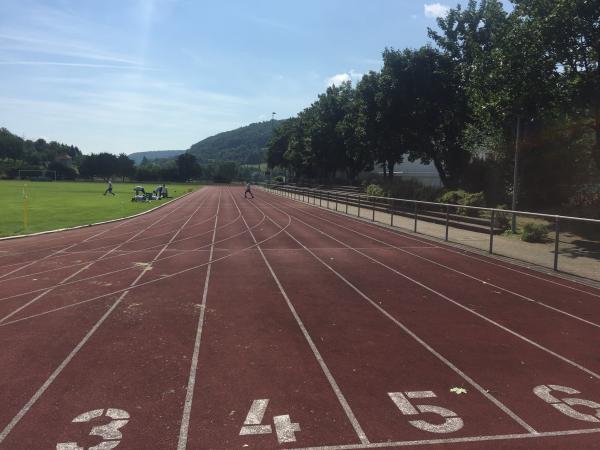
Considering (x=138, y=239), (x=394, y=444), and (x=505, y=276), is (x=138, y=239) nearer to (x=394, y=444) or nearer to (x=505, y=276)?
(x=505, y=276)

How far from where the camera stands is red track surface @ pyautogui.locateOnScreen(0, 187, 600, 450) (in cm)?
389

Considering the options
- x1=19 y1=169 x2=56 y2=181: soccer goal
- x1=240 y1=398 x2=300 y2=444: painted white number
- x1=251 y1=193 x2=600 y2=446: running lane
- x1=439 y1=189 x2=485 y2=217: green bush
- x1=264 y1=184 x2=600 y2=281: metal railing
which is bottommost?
x1=251 y1=193 x2=600 y2=446: running lane

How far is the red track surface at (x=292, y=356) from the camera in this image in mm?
3891

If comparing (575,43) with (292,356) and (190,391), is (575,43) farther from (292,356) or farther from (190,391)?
(190,391)

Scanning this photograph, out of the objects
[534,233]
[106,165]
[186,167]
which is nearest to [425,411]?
[534,233]

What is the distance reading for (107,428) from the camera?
152 inches

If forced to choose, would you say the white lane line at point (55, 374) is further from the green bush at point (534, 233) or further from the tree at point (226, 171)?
the tree at point (226, 171)

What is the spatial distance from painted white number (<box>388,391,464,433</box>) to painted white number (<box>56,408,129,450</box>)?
7.97 ft

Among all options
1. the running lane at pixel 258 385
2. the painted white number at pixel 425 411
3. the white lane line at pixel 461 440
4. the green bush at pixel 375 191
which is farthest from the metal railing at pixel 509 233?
the green bush at pixel 375 191

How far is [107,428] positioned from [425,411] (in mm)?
2748

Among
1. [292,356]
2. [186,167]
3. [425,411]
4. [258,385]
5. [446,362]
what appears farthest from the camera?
[186,167]

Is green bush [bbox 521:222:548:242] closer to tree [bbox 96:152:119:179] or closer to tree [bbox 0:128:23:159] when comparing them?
tree [bbox 96:152:119:179]

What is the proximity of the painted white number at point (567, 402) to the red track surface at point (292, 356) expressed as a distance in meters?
0.02

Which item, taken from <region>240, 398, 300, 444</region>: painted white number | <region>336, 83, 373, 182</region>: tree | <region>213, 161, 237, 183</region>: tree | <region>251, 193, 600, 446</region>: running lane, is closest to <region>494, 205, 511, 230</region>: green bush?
<region>251, 193, 600, 446</region>: running lane
